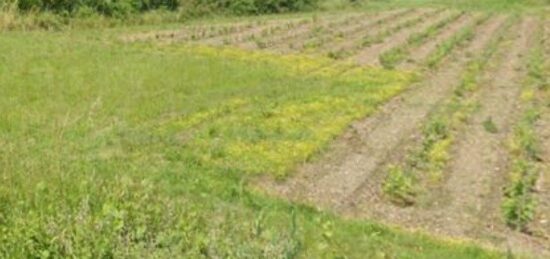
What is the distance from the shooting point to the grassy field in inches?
242

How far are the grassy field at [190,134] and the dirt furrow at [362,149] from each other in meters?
0.31

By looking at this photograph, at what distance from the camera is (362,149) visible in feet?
41.6

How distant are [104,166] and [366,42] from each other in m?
17.5

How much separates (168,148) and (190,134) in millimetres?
1128

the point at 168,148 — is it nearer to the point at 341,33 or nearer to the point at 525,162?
the point at 525,162

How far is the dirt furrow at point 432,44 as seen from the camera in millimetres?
22506

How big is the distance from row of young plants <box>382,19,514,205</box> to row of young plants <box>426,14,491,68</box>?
3170 mm

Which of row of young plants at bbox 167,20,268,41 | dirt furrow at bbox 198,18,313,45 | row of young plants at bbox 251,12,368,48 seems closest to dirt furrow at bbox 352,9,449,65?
row of young plants at bbox 251,12,368,48

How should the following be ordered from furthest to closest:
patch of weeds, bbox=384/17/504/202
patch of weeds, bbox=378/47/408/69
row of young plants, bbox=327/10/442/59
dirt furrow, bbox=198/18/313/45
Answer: dirt furrow, bbox=198/18/313/45
row of young plants, bbox=327/10/442/59
patch of weeds, bbox=378/47/408/69
patch of weeds, bbox=384/17/504/202

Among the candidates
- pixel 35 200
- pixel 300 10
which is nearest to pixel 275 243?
pixel 35 200

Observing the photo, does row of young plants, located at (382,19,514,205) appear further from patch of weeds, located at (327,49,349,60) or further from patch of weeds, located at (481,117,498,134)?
patch of weeds, located at (327,49,349,60)

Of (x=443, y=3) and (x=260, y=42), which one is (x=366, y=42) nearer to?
(x=260, y=42)

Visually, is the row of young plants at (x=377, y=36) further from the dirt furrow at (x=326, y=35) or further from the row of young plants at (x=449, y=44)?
the row of young plants at (x=449, y=44)

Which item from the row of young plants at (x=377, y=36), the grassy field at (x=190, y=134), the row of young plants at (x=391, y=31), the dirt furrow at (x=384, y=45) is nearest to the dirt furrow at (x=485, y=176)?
the grassy field at (x=190, y=134)
